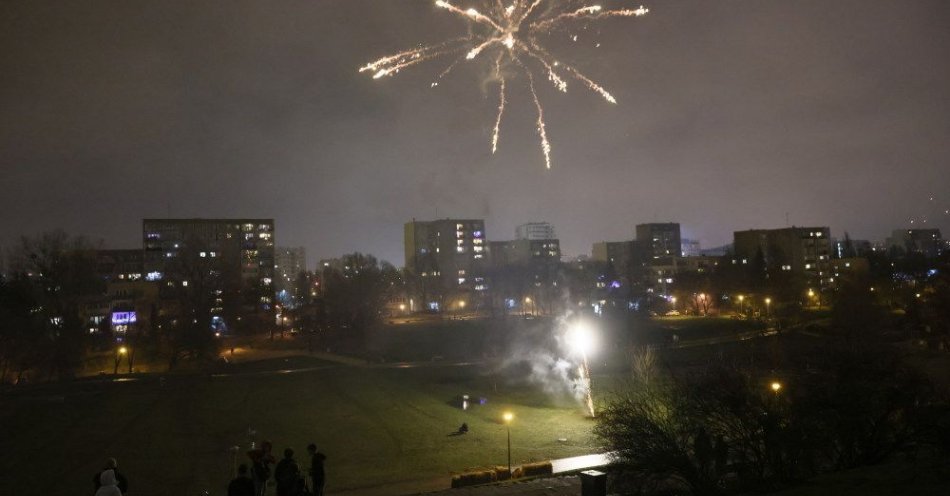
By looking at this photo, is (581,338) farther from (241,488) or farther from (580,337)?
(241,488)

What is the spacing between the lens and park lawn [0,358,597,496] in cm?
1978

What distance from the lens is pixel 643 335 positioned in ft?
184

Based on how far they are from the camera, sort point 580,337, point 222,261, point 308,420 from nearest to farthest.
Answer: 1. point 308,420
2. point 580,337
3. point 222,261

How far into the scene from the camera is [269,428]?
2577 cm

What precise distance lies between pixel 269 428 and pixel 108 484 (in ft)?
59.5

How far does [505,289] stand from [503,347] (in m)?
35.3

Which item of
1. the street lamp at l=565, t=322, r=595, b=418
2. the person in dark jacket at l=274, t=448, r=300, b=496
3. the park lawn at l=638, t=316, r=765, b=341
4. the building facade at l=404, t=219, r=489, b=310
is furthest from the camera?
the building facade at l=404, t=219, r=489, b=310

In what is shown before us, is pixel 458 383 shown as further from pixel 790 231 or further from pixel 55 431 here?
pixel 790 231

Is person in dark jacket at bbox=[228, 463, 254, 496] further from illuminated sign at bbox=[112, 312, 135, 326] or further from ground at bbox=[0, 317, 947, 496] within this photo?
illuminated sign at bbox=[112, 312, 135, 326]

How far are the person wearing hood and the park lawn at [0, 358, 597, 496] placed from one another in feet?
33.2

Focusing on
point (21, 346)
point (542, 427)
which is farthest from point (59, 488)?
point (21, 346)

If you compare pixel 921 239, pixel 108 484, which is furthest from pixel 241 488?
pixel 921 239

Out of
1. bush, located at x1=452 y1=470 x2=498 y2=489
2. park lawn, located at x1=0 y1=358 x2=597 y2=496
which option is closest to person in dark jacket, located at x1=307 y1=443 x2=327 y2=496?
bush, located at x1=452 y1=470 x2=498 y2=489

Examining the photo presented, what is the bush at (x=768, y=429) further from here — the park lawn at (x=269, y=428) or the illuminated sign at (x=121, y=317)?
the illuminated sign at (x=121, y=317)
